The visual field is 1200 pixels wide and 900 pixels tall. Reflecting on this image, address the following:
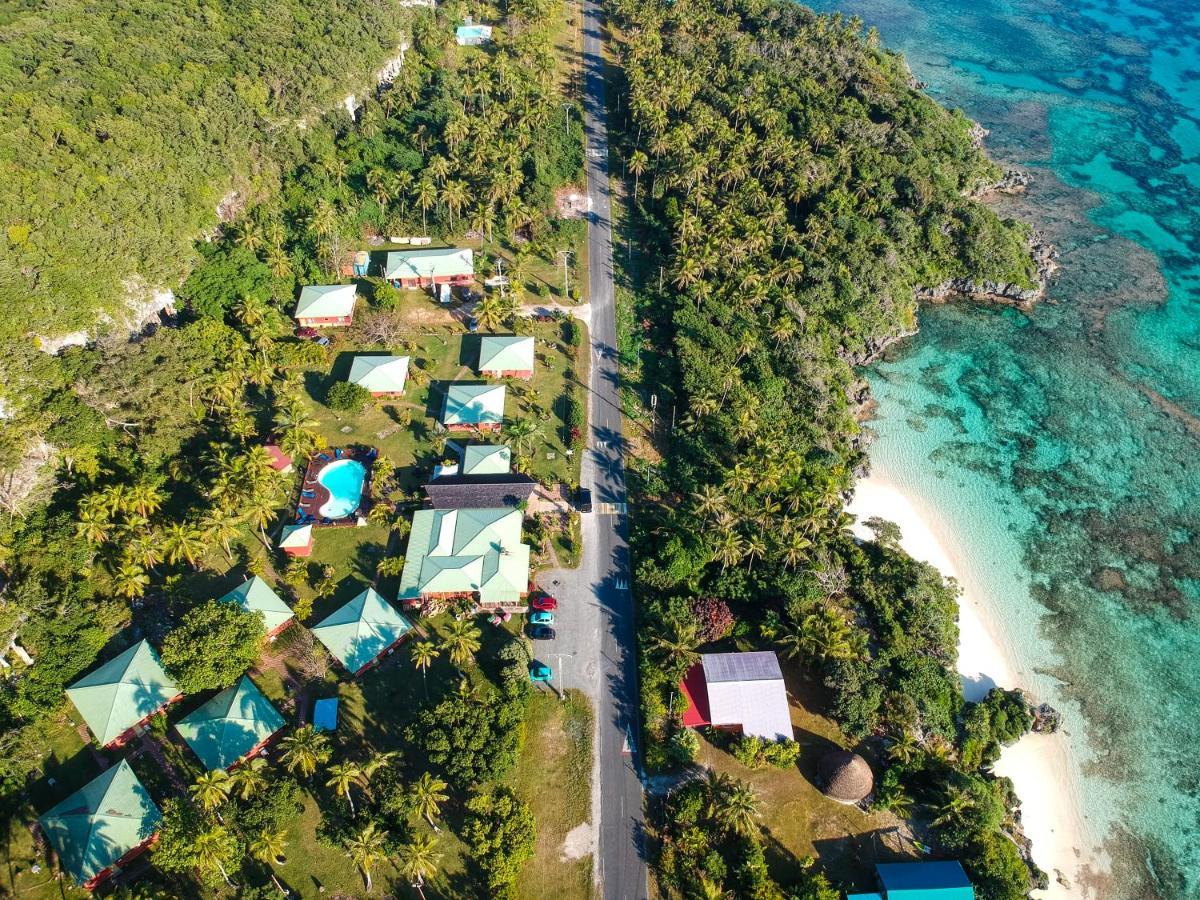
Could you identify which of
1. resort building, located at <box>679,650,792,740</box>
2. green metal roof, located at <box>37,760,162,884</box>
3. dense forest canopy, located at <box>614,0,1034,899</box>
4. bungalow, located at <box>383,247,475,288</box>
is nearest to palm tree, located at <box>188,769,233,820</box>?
green metal roof, located at <box>37,760,162,884</box>

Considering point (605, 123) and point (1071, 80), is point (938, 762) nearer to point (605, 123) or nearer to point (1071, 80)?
point (605, 123)

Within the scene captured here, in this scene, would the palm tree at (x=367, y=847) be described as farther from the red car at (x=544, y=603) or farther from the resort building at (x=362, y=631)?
the red car at (x=544, y=603)

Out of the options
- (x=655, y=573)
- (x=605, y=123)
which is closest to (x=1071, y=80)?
(x=605, y=123)

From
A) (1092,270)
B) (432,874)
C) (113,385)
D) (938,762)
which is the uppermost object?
(1092,270)

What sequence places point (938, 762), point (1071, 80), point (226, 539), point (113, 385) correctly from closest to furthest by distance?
point (938, 762) → point (226, 539) → point (113, 385) → point (1071, 80)

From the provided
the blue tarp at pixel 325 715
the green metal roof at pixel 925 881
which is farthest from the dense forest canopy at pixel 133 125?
the green metal roof at pixel 925 881

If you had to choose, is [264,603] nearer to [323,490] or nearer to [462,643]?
[323,490]

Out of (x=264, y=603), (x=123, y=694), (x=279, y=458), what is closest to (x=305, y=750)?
(x=264, y=603)
